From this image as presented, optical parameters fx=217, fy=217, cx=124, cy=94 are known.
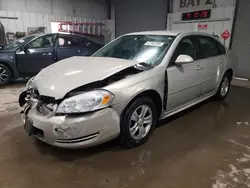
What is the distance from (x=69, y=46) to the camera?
5.59 metres

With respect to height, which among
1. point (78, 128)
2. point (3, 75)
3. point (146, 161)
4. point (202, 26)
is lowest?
point (146, 161)

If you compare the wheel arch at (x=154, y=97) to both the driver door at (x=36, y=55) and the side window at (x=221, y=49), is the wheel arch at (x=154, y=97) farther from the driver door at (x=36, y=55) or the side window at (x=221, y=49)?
the driver door at (x=36, y=55)

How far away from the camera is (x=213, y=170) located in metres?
1.97

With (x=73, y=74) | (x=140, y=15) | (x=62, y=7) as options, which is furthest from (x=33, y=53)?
(x=140, y=15)

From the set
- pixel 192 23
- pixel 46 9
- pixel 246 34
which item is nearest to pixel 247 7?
pixel 246 34

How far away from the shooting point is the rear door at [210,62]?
309 cm

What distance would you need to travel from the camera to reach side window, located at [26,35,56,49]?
203 inches

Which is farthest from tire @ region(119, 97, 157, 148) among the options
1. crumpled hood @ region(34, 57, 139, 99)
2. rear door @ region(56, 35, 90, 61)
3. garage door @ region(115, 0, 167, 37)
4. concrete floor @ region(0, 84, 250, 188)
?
garage door @ region(115, 0, 167, 37)

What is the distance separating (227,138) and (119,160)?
4.48 feet

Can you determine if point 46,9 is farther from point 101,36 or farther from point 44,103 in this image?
point 44,103

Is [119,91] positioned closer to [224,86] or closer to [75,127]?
[75,127]

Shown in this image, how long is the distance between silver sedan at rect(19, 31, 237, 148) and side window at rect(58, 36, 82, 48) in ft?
9.19

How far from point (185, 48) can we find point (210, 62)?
1.99 feet

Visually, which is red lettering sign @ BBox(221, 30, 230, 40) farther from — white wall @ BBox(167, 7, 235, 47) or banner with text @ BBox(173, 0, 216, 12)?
banner with text @ BBox(173, 0, 216, 12)
